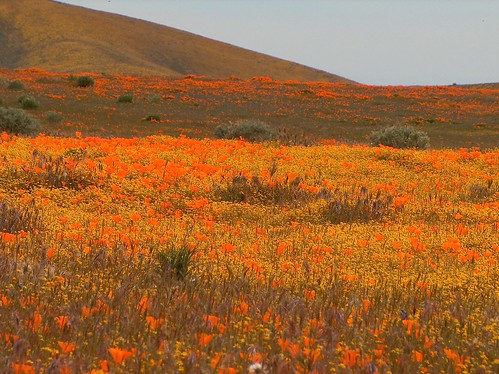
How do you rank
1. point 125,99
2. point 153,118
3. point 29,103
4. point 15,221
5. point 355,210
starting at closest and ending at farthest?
point 15,221, point 355,210, point 153,118, point 29,103, point 125,99

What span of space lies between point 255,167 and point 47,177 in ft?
14.3

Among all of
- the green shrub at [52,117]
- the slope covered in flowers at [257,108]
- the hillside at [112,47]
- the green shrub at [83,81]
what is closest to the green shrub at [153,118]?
the slope covered in flowers at [257,108]

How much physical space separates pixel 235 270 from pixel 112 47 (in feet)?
318

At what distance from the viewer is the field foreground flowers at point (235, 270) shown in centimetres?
318

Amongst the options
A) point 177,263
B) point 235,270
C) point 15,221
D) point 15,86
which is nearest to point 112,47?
point 15,86

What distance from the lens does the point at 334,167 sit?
13578mm

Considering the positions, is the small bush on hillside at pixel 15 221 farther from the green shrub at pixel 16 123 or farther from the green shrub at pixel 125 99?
the green shrub at pixel 125 99

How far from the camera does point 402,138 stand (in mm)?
21078

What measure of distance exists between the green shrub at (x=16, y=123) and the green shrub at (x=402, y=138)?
12.4 m

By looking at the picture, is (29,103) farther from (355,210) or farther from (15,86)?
(355,210)

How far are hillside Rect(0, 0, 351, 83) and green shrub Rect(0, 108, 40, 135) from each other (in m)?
60.2

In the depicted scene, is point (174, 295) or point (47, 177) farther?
point (47, 177)

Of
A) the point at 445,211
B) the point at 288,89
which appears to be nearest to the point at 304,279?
the point at 445,211

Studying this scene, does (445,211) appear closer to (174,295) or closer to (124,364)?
(174,295)
